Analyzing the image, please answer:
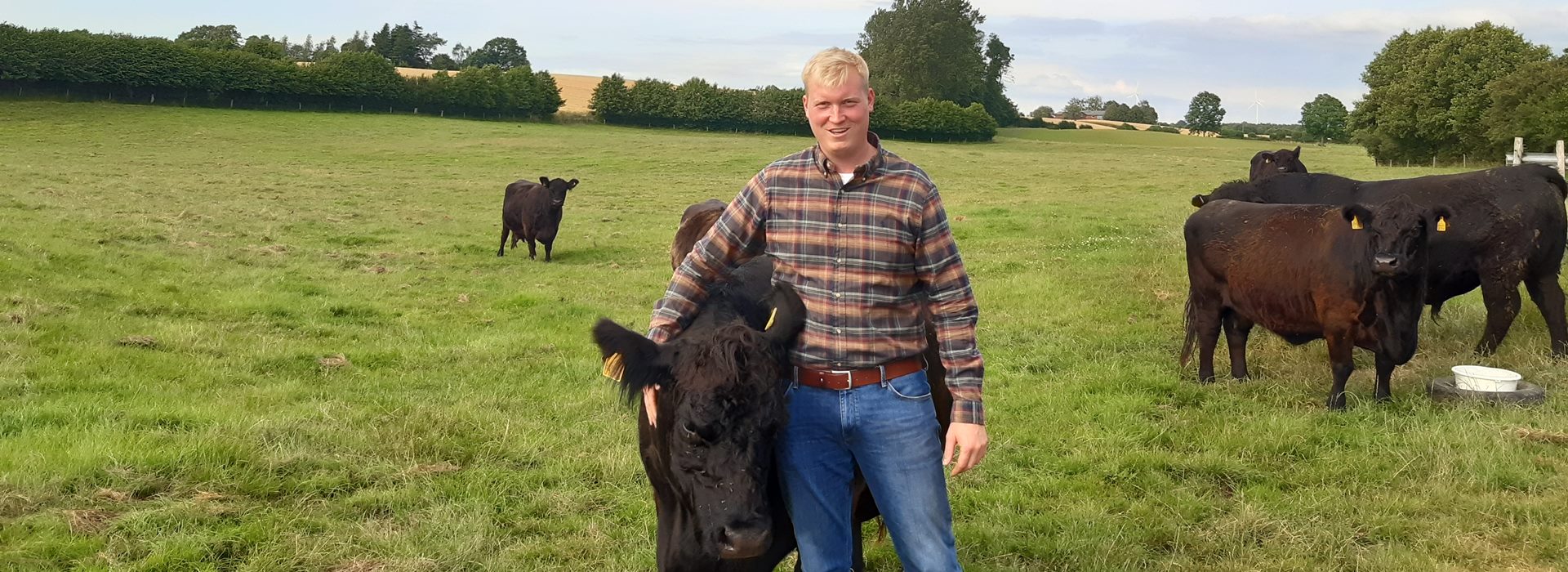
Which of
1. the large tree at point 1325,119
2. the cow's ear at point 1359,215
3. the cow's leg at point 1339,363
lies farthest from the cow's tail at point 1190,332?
the large tree at point 1325,119

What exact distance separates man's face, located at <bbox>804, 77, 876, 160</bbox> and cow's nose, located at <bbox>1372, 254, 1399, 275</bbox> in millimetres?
5957

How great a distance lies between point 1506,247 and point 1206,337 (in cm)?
300

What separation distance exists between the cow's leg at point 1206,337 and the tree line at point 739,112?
2394 inches

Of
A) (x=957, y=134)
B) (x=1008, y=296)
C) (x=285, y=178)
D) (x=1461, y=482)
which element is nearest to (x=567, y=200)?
(x=285, y=178)

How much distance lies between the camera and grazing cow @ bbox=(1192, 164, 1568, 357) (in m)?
9.13

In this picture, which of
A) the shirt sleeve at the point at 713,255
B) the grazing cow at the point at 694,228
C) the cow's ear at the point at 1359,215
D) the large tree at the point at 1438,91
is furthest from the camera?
the large tree at the point at 1438,91

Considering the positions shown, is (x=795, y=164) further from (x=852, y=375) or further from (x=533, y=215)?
(x=533, y=215)

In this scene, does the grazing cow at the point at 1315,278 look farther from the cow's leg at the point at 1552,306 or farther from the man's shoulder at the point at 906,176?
the man's shoulder at the point at 906,176

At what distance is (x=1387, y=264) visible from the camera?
23.9 ft

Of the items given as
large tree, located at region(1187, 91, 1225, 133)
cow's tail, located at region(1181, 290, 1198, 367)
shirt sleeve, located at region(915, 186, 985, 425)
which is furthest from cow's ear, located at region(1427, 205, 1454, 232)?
large tree, located at region(1187, 91, 1225, 133)

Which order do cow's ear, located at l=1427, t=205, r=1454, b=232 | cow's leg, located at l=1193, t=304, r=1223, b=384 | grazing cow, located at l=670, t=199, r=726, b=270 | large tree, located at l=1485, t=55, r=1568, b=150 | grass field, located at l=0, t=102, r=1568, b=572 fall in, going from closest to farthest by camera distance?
grass field, located at l=0, t=102, r=1568, b=572, cow's ear, located at l=1427, t=205, r=1454, b=232, cow's leg, located at l=1193, t=304, r=1223, b=384, grazing cow, located at l=670, t=199, r=726, b=270, large tree, located at l=1485, t=55, r=1568, b=150

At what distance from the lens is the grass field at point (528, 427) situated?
4934mm

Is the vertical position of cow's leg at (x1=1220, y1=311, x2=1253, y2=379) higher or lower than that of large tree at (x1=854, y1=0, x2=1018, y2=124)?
lower

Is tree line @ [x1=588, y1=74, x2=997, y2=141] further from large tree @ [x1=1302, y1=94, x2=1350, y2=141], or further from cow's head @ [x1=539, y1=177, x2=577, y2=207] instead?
cow's head @ [x1=539, y1=177, x2=577, y2=207]
